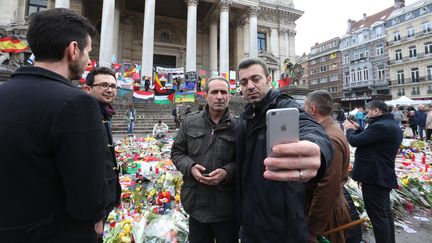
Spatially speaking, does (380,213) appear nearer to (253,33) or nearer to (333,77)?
(253,33)

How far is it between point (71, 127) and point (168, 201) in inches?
108

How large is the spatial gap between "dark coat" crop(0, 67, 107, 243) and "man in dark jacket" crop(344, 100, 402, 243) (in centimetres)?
305

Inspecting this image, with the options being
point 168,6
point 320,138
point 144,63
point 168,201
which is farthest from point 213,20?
point 320,138

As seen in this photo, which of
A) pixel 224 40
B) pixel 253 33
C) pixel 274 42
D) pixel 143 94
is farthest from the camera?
pixel 274 42

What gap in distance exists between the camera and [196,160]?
2.20 meters

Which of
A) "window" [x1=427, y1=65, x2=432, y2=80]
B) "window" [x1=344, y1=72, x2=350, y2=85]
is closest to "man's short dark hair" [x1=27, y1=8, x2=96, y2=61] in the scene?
"window" [x1=427, y1=65, x2=432, y2=80]

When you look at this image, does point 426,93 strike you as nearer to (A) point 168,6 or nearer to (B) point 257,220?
(A) point 168,6

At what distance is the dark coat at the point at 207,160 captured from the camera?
2014 mm

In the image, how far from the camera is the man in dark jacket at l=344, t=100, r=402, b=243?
8.81 ft

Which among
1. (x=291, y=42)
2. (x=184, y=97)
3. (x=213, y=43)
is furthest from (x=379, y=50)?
(x=184, y=97)

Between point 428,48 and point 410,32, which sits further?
point 410,32

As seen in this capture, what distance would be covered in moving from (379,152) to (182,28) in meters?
25.5

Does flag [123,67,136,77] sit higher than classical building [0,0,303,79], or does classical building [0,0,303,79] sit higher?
classical building [0,0,303,79]

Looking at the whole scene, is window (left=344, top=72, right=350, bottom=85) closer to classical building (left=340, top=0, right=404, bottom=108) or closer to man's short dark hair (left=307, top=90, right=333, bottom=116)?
classical building (left=340, top=0, right=404, bottom=108)
